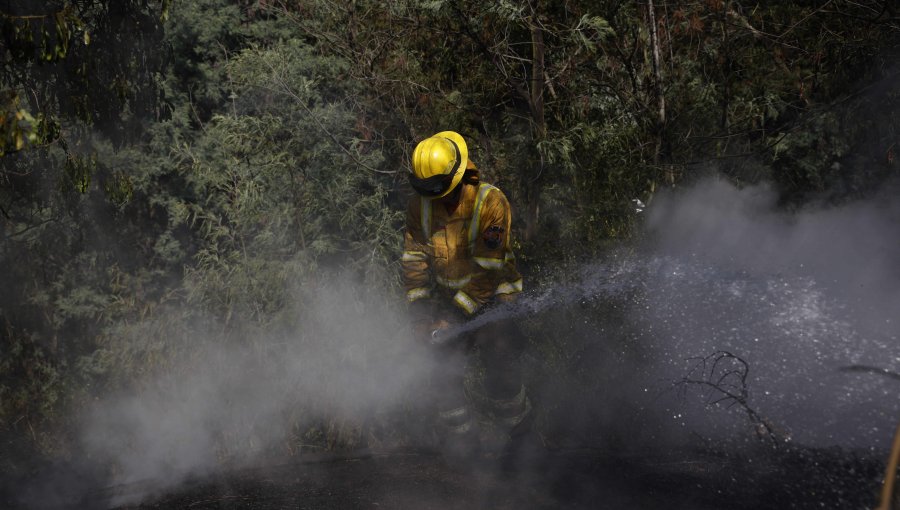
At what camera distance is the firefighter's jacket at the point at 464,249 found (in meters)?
4.58

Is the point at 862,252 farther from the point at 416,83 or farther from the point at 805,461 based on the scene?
the point at 416,83

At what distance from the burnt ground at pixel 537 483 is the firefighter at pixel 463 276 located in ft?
1.38

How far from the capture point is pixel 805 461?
383cm

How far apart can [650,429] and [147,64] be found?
4.87 metres

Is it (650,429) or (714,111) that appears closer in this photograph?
(650,429)

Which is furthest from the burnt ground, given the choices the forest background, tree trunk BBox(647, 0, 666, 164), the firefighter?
tree trunk BBox(647, 0, 666, 164)

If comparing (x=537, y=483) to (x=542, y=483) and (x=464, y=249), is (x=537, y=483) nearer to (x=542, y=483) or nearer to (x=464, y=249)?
(x=542, y=483)

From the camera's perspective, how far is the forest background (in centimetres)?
573

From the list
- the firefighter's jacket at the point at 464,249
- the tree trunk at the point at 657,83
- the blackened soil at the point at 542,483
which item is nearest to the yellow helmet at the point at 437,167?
the firefighter's jacket at the point at 464,249

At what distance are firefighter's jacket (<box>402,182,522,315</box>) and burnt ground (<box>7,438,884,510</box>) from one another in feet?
3.80

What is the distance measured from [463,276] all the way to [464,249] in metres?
0.22

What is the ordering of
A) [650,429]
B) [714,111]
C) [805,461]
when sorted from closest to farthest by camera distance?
[805,461] < [650,429] < [714,111]

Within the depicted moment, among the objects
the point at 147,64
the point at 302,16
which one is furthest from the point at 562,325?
the point at 147,64

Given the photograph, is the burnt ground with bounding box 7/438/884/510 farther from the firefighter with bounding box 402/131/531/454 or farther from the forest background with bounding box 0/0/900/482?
the forest background with bounding box 0/0/900/482
